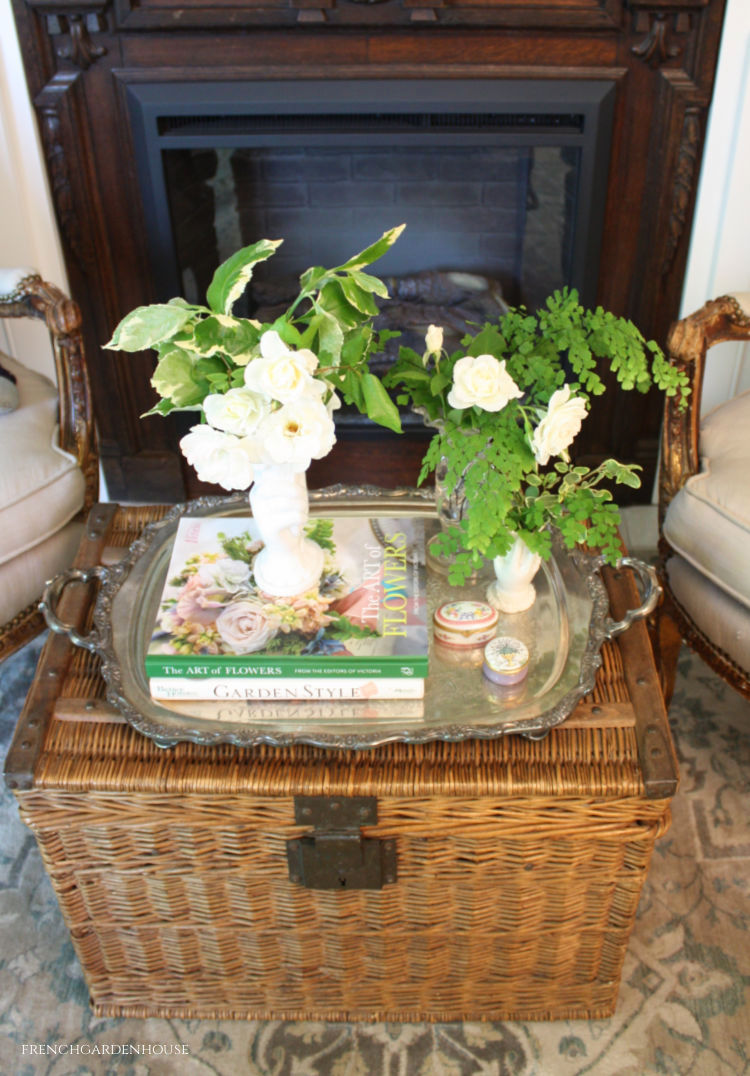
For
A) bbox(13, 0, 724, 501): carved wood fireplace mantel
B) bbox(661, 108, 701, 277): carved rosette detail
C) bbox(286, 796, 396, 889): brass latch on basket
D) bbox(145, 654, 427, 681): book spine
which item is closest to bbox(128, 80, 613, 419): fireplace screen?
bbox(13, 0, 724, 501): carved wood fireplace mantel

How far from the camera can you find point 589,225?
1.81 m

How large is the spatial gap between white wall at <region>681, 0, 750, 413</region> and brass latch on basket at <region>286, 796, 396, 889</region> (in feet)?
4.23

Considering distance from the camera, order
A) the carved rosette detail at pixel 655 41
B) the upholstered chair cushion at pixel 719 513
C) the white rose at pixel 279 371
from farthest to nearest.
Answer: the carved rosette detail at pixel 655 41, the upholstered chair cushion at pixel 719 513, the white rose at pixel 279 371

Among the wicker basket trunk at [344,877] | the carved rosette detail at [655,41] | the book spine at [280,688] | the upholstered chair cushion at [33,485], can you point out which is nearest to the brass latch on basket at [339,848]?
the wicker basket trunk at [344,877]

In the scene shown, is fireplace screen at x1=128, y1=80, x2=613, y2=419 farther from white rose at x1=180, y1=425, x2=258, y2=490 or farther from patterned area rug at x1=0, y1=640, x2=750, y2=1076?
patterned area rug at x1=0, y1=640, x2=750, y2=1076

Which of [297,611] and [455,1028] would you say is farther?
[455,1028]

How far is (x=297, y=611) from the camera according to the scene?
1128mm

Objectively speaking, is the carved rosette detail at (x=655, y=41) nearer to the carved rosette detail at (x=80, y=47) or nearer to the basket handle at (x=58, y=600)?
the carved rosette detail at (x=80, y=47)

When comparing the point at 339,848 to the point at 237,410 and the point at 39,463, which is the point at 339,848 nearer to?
the point at 237,410

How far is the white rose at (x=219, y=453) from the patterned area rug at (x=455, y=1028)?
2.40 feet

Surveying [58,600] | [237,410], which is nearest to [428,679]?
[237,410]

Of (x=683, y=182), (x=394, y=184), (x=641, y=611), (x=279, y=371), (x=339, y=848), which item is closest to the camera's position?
(x=279, y=371)

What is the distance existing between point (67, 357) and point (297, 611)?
74 cm

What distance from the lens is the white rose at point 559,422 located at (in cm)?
102
